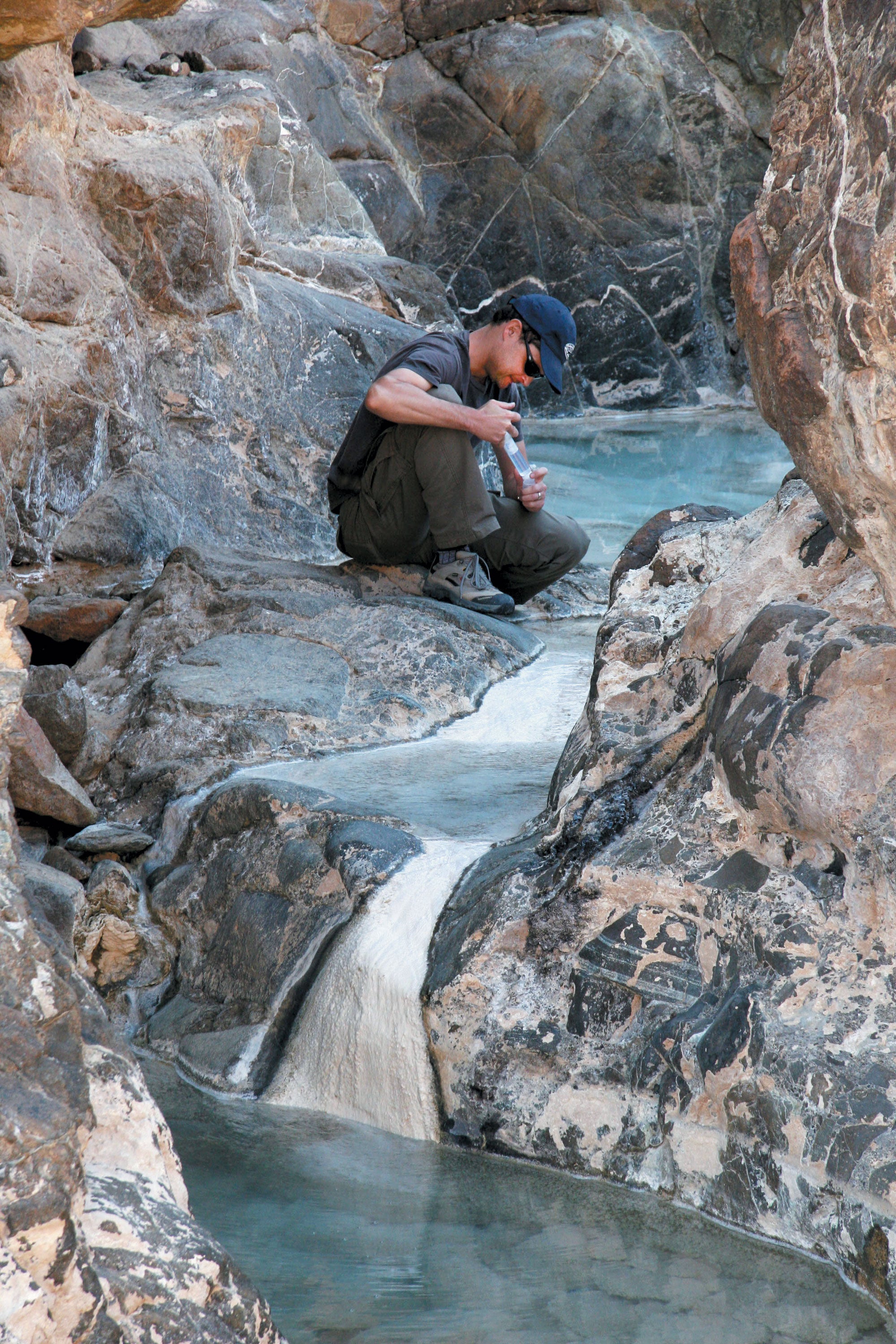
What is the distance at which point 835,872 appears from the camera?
4.82 feet

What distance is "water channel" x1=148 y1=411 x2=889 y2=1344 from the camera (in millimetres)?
1260

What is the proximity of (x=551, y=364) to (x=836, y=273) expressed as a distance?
85.8 inches

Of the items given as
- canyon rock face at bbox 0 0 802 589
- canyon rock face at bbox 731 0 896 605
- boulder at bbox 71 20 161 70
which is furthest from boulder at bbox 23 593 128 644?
boulder at bbox 71 20 161 70

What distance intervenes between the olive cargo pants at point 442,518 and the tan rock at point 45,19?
1231 mm

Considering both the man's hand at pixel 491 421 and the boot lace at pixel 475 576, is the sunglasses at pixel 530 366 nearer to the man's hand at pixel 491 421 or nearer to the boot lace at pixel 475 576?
the man's hand at pixel 491 421

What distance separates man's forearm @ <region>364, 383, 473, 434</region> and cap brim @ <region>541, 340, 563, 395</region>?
0.32 meters

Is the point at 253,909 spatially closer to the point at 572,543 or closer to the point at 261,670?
the point at 261,670

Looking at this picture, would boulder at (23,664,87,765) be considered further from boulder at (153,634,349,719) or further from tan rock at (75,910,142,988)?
tan rock at (75,910,142,988)

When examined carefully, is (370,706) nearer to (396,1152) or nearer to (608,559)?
(396,1152)

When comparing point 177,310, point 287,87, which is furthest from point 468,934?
point 287,87

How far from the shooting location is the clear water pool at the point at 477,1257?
4.09ft

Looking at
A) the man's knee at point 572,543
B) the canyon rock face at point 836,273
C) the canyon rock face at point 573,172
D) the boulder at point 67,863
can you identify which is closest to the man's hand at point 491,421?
the man's knee at point 572,543

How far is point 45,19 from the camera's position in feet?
9.22

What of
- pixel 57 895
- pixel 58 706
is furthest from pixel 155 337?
pixel 57 895
